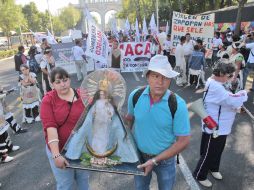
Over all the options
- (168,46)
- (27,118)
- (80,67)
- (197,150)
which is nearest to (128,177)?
(197,150)

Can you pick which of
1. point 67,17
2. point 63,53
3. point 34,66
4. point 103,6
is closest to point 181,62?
point 34,66

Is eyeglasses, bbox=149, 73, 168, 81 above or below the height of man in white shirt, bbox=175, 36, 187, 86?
above

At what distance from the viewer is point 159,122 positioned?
2.29 metres

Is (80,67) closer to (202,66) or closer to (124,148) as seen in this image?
(202,66)

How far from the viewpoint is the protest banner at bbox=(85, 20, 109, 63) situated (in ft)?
21.4

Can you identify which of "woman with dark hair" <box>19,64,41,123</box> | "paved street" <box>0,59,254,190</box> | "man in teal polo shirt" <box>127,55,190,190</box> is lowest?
"paved street" <box>0,59,254,190</box>

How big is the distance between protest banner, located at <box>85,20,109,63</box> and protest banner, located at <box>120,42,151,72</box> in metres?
4.48

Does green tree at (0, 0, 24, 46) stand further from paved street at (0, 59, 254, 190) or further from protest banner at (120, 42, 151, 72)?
paved street at (0, 59, 254, 190)

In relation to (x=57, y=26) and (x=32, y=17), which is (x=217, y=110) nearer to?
(x=32, y=17)

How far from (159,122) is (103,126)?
46 centimetres

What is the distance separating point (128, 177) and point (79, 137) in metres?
2.13

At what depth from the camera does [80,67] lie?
40.3ft

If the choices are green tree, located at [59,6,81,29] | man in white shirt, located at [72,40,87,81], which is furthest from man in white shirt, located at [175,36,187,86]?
green tree, located at [59,6,81,29]

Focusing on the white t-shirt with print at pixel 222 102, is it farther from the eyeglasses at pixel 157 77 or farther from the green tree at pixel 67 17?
the green tree at pixel 67 17
